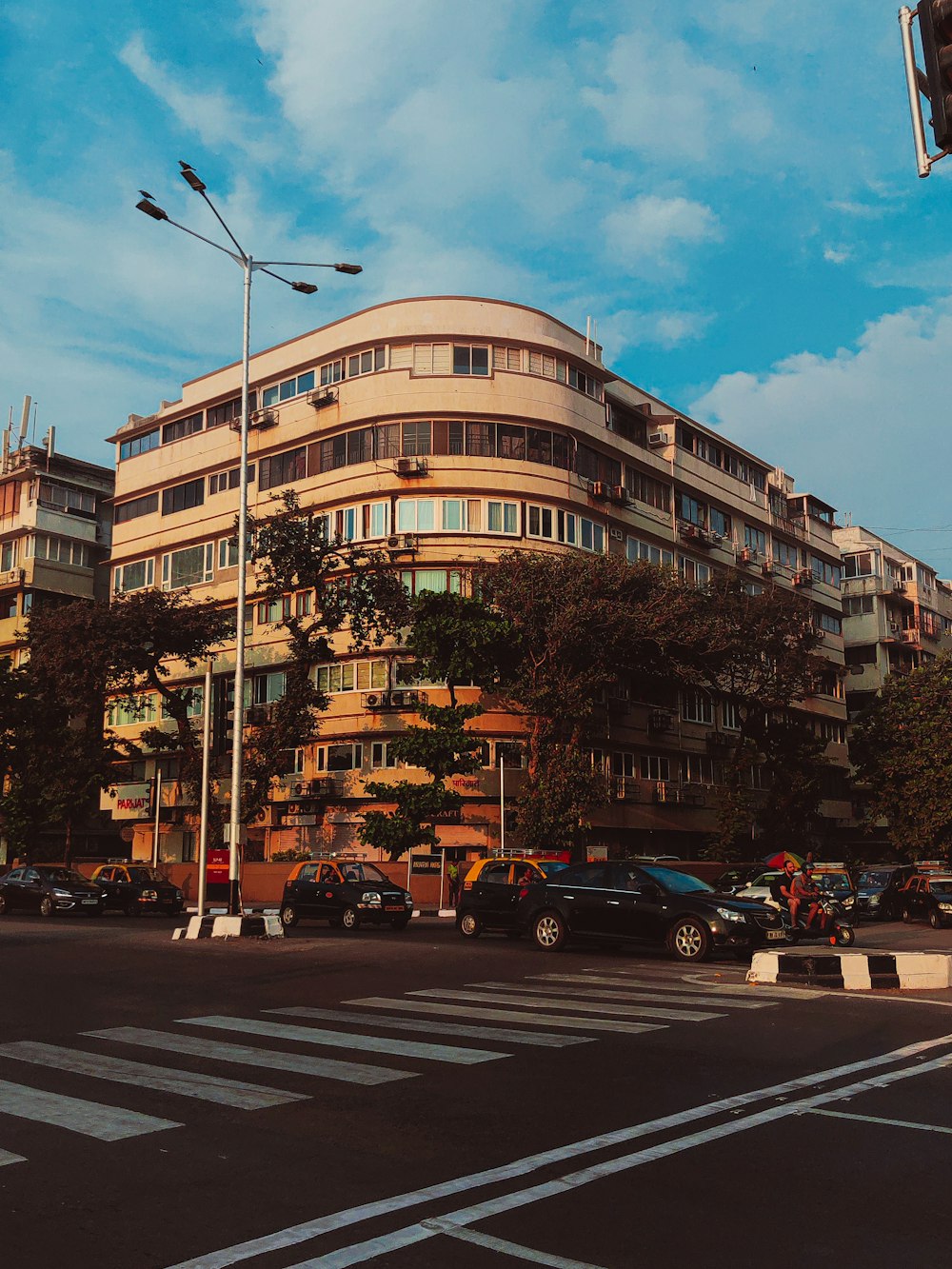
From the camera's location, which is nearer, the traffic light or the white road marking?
the traffic light

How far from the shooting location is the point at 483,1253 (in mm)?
4613

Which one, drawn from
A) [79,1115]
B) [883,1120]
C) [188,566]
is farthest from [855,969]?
[188,566]

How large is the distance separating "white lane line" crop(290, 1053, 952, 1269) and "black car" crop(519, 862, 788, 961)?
8939 mm

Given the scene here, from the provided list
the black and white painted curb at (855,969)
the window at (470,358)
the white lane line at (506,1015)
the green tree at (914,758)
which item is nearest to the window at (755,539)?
the green tree at (914,758)

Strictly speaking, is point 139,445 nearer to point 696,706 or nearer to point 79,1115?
point 696,706

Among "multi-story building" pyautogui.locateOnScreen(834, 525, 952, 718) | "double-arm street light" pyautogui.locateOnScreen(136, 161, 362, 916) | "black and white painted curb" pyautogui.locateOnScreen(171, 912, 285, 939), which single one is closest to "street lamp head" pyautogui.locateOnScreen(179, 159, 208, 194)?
"double-arm street light" pyautogui.locateOnScreen(136, 161, 362, 916)

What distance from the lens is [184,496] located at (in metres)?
56.7

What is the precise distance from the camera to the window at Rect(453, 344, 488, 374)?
47.6m

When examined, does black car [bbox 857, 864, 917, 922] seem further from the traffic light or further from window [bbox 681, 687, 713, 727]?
the traffic light

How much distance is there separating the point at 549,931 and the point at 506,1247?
1480 centimetres

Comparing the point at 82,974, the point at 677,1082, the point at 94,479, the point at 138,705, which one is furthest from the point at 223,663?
the point at 677,1082

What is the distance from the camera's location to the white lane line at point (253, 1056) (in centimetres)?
810

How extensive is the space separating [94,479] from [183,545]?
15027 mm

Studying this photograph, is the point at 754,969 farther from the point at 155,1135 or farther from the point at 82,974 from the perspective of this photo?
the point at 155,1135
